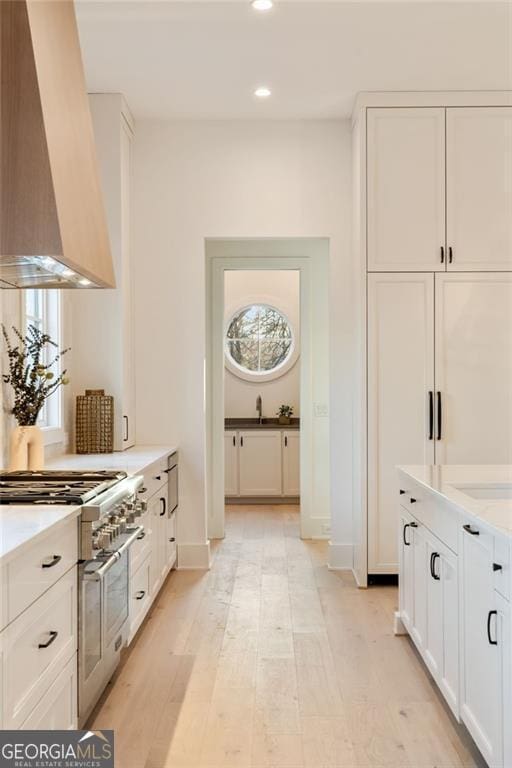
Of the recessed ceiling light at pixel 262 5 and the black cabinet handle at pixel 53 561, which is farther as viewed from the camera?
the recessed ceiling light at pixel 262 5

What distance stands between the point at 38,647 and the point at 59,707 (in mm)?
311

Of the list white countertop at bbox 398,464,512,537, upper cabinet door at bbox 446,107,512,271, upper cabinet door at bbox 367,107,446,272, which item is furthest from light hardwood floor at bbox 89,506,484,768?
upper cabinet door at bbox 446,107,512,271

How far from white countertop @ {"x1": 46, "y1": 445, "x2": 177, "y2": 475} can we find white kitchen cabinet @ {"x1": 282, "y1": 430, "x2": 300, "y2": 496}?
Result: 2.91 metres

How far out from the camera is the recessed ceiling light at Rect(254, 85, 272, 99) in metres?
4.12

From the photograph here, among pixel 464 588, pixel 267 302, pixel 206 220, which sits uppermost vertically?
pixel 206 220

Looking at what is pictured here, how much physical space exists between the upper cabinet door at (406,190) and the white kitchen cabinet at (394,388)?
14cm

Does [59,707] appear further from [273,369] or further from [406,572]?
[273,369]

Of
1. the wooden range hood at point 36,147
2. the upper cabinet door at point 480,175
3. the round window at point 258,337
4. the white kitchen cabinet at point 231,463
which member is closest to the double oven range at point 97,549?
the wooden range hood at point 36,147

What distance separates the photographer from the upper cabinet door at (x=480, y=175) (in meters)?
4.24

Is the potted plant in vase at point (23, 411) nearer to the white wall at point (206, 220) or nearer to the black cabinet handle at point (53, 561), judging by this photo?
the black cabinet handle at point (53, 561)

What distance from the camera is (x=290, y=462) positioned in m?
7.26

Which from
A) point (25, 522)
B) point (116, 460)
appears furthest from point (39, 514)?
point (116, 460)

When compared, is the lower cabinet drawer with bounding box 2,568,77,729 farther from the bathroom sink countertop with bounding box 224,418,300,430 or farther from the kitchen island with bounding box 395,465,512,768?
the bathroom sink countertop with bounding box 224,418,300,430

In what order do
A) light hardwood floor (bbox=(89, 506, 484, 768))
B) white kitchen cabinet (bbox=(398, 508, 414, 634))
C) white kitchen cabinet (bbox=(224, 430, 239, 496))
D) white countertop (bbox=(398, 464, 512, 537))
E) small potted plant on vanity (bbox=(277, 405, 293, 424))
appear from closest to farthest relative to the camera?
white countertop (bbox=(398, 464, 512, 537))
light hardwood floor (bbox=(89, 506, 484, 768))
white kitchen cabinet (bbox=(398, 508, 414, 634))
white kitchen cabinet (bbox=(224, 430, 239, 496))
small potted plant on vanity (bbox=(277, 405, 293, 424))
